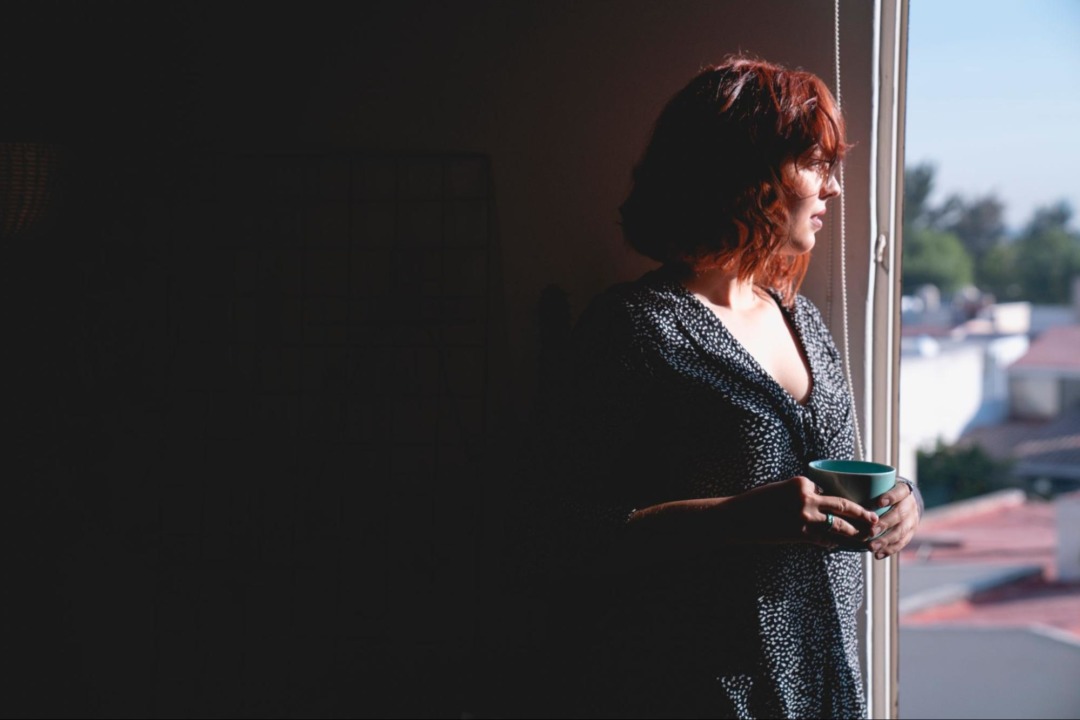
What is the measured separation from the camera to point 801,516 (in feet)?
3.20

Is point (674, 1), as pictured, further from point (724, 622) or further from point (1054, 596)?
point (1054, 596)

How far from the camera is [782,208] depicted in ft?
3.69

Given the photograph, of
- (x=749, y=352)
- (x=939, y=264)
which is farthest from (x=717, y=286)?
(x=939, y=264)

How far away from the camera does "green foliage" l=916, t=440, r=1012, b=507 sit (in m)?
21.1

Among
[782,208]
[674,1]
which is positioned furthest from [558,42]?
[782,208]

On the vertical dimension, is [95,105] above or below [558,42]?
below

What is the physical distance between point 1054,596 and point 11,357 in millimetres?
14181

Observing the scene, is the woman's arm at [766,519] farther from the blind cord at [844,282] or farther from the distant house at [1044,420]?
the distant house at [1044,420]

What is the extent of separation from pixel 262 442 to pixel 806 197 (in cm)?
102

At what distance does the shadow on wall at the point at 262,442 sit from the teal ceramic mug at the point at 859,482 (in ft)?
2.39

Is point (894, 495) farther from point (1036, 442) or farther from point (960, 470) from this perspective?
point (1036, 442)

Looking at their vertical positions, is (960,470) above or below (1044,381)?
below

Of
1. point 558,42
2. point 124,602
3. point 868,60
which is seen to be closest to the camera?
point 868,60

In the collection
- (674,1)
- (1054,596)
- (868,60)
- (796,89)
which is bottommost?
(1054,596)
